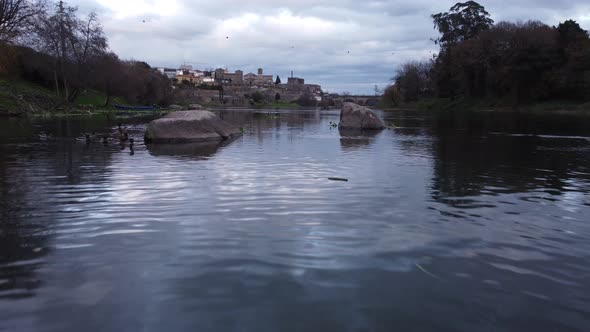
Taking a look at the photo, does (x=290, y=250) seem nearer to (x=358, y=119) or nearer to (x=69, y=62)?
(x=358, y=119)

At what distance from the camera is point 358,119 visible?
37.9 m

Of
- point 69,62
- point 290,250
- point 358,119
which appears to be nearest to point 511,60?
point 358,119

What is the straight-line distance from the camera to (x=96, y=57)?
74.4 m

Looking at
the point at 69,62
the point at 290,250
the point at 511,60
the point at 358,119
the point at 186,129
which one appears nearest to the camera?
the point at 290,250

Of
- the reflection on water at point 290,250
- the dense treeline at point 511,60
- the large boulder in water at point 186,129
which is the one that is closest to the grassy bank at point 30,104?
the large boulder in water at point 186,129

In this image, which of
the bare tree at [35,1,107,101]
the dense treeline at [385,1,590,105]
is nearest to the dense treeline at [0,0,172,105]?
the bare tree at [35,1,107,101]

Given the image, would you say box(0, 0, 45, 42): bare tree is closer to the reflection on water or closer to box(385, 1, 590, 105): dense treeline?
the reflection on water

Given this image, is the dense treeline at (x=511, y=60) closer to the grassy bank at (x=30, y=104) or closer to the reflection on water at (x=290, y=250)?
the grassy bank at (x=30, y=104)

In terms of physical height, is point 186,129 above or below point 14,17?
below

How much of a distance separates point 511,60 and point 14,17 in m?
82.0

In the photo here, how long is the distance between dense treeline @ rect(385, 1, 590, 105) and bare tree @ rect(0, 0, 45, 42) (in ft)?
258

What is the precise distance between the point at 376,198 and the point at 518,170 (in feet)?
25.2

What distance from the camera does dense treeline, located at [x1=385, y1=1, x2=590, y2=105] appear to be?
269 ft

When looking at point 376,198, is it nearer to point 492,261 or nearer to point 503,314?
point 492,261
